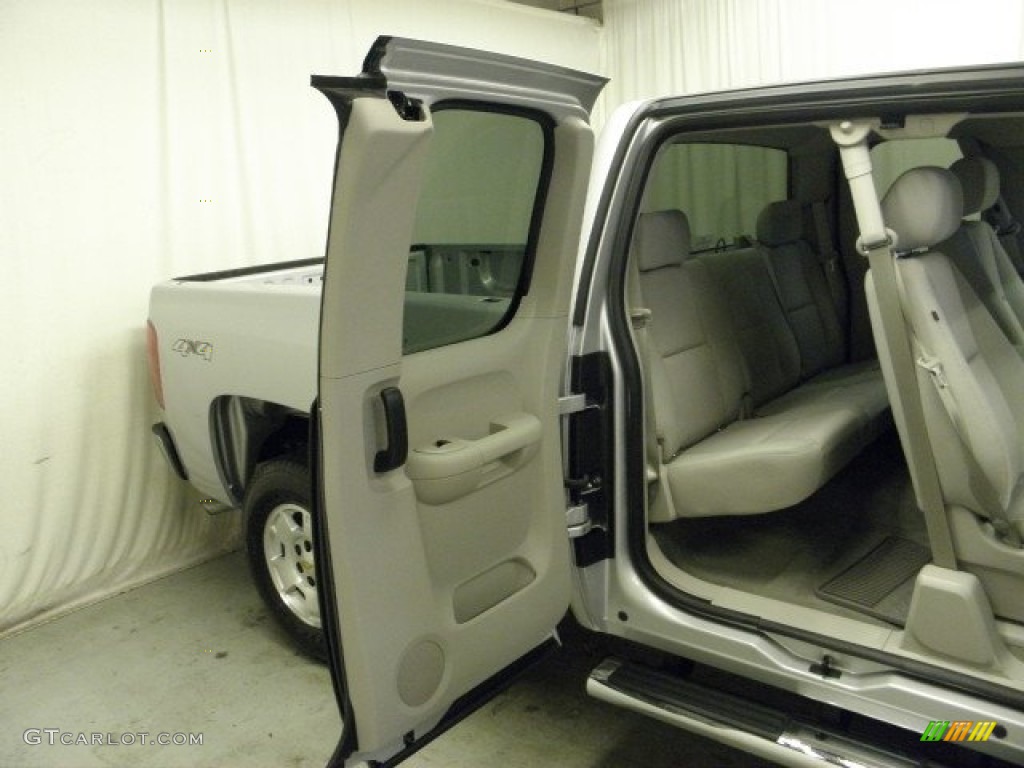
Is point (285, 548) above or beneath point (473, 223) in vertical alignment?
beneath

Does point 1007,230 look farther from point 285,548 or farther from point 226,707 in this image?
point 226,707

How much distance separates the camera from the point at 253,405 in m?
2.93

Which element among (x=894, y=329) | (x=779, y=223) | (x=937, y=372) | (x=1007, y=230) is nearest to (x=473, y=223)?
(x=894, y=329)

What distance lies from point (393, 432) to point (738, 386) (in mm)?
1638

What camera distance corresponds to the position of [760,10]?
17.5ft

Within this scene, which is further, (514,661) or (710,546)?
(710,546)

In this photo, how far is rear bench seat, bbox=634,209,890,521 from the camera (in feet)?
7.43

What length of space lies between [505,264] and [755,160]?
243 cm

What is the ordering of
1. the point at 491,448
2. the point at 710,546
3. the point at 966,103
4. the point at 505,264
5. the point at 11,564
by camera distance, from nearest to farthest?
1. the point at 966,103
2. the point at 491,448
3. the point at 505,264
4. the point at 710,546
5. the point at 11,564

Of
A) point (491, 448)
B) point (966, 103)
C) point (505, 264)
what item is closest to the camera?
point (966, 103)

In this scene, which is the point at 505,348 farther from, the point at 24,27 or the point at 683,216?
the point at 24,27

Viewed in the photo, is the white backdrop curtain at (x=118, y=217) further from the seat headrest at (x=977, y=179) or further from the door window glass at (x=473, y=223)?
the seat headrest at (x=977, y=179)

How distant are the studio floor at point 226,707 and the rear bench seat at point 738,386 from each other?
2.35 ft

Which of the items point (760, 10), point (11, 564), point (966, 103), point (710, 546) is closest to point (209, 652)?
point (11, 564)
